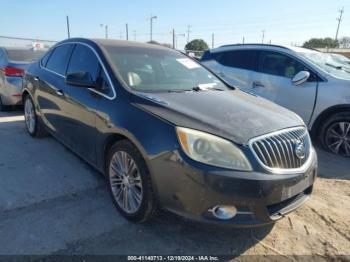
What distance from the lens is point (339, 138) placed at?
18.2 ft

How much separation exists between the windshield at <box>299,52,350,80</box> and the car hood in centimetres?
279

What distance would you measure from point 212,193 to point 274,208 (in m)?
0.59

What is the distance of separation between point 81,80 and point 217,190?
1.92m

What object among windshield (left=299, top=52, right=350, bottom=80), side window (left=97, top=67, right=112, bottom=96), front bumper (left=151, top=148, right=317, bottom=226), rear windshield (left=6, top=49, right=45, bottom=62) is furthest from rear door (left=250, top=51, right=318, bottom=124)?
rear windshield (left=6, top=49, right=45, bottom=62)

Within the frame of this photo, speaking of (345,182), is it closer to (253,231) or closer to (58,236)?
(253,231)

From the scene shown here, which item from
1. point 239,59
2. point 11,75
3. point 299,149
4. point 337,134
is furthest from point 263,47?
point 11,75

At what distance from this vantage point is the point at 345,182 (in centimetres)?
452

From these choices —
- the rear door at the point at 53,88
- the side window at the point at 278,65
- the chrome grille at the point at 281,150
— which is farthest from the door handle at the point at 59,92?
the side window at the point at 278,65

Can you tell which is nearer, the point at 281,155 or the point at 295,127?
the point at 281,155

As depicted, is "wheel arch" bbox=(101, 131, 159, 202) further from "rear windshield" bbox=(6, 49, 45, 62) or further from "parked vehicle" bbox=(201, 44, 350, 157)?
"rear windshield" bbox=(6, 49, 45, 62)

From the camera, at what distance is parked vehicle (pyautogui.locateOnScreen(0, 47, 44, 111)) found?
741cm

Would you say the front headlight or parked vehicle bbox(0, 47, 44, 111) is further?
parked vehicle bbox(0, 47, 44, 111)

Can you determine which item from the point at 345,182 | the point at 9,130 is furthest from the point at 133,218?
the point at 9,130

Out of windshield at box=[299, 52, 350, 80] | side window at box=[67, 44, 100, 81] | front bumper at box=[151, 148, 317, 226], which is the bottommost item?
front bumper at box=[151, 148, 317, 226]
